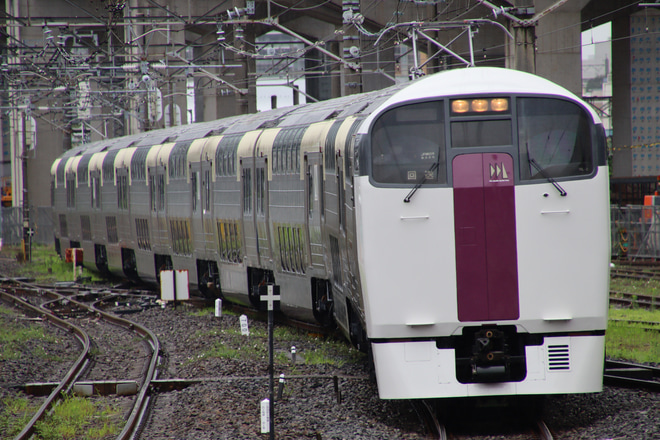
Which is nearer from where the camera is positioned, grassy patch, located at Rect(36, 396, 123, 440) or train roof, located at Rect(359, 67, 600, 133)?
train roof, located at Rect(359, 67, 600, 133)

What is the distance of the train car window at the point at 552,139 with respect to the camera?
814 centimetres

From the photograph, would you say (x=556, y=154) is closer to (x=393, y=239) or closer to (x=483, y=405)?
(x=393, y=239)

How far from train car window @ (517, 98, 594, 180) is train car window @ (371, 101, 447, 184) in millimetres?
718

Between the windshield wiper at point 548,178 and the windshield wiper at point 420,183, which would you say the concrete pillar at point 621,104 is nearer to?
the windshield wiper at point 548,178

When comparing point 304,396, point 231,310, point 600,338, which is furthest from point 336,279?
point 231,310

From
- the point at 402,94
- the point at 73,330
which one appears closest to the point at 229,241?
the point at 73,330

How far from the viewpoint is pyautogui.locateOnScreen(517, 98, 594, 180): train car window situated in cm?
814

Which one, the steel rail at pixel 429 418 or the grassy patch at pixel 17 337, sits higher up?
the steel rail at pixel 429 418

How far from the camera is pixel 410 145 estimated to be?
8.32 m

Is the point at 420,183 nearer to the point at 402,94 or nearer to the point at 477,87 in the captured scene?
the point at 402,94

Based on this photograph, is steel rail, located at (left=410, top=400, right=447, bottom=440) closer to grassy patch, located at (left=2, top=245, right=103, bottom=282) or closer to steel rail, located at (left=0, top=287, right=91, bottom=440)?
steel rail, located at (left=0, top=287, right=91, bottom=440)

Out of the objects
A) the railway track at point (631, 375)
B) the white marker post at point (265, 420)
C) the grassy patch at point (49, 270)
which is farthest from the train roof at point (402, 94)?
the grassy patch at point (49, 270)

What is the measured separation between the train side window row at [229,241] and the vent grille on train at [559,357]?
9065 mm

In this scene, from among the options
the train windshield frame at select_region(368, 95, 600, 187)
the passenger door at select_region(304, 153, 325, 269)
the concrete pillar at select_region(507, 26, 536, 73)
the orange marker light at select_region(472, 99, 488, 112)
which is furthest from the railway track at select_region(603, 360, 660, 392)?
the concrete pillar at select_region(507, 26, 536, 73)
